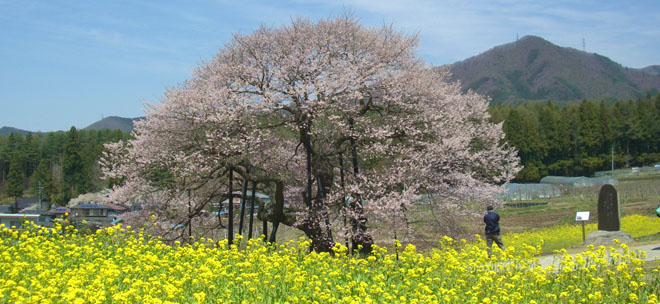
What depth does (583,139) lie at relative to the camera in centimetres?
7188

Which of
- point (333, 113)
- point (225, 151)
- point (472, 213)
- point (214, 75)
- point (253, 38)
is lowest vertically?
point (472, 213)

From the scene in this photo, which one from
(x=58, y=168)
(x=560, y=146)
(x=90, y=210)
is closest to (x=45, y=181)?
(x=58, y=168)

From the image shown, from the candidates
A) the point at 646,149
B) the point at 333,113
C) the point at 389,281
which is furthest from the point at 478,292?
the point at 646,149

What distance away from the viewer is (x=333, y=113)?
54.4 ft

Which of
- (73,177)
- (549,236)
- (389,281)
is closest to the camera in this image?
(389,281)

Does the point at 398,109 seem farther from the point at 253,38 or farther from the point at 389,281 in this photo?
the point at 389,281

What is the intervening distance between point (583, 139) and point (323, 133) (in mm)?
64828

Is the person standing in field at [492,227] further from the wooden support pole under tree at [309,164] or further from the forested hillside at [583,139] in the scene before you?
the forested hillside at [583,139]

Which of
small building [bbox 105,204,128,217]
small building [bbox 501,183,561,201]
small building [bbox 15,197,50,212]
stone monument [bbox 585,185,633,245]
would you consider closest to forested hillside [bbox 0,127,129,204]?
small building [bbox 15,197,50,212]

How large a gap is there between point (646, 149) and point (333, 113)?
248ft

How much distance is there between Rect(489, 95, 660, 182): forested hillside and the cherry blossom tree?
54.1m

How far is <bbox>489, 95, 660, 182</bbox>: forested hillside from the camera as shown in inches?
2731

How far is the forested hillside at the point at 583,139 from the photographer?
69375 mm

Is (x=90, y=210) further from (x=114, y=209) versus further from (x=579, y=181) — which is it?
(x=579, y=181)
